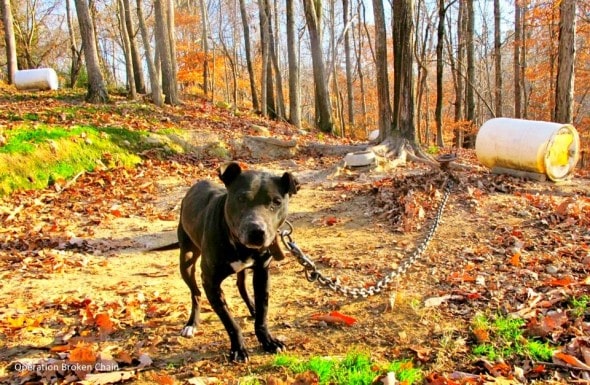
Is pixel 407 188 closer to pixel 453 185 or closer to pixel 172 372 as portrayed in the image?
pixel 453 185

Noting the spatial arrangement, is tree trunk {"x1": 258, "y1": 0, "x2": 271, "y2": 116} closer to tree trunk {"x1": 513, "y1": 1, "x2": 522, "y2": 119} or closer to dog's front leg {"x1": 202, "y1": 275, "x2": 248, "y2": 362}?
tree trunk {"x1": 513, "y1": 1, "x2": 522, "y2": 119}

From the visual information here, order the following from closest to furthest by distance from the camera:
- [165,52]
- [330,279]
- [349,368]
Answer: [349,368] → [330,279] → [165,52]

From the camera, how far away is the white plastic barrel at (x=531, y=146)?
8.08 m

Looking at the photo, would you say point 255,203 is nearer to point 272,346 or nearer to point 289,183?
point 289,183

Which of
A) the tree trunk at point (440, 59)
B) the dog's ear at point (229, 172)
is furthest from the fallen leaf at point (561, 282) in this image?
the tree trunk at point (440, 59)

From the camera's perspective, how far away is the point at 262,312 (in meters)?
3.40

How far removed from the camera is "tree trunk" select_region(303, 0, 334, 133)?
18.0 metres

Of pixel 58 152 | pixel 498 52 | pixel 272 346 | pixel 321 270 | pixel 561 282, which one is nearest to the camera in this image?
pixel 272 346

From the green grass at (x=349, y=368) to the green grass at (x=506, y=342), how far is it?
61 cm

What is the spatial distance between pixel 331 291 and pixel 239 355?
4.90ft

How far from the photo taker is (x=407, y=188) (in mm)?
7430

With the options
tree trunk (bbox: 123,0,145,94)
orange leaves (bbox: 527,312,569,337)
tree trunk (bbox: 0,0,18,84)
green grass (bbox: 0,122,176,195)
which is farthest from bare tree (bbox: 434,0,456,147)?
tree trunk (bbox: 0,0,18,84)

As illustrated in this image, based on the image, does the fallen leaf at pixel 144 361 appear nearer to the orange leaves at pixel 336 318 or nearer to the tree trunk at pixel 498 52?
the orange leaves at pixel 336 318

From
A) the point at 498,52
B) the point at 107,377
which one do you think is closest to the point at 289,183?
the point at 107,377
